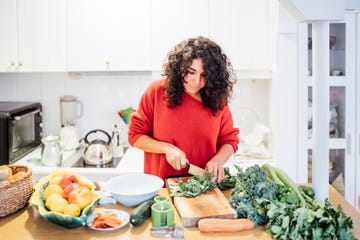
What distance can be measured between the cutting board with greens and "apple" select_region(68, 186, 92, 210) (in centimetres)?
28

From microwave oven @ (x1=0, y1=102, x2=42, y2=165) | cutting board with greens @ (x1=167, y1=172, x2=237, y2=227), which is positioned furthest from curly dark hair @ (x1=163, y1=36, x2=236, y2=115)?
microwave oven @ (x1=0, y1=102, x2=42, y2=165)

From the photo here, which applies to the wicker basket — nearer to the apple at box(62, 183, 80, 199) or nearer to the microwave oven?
the apple at box(62, 183, 80, 199)

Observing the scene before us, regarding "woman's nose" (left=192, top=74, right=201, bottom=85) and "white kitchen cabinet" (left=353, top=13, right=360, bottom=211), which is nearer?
"woman's nose" (left=192, top=74, right=201, bottom=85)

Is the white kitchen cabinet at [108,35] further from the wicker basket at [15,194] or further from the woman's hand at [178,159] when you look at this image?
the wicker basket at [15,194]

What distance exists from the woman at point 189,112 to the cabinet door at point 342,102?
91cm

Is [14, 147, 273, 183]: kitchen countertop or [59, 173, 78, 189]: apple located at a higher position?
[59, 173, 78, 189]: apple

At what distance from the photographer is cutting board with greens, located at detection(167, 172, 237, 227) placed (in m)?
1.20

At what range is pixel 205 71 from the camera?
1630mm

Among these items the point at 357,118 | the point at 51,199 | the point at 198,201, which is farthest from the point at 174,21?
the point at 51,199

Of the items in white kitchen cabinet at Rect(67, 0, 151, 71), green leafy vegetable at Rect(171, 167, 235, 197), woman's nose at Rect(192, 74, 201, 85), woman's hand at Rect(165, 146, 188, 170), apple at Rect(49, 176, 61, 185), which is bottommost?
green leafy vegetable at Rect(171, 167, 235, 197)

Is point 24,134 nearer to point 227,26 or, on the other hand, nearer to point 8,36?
point 8,36

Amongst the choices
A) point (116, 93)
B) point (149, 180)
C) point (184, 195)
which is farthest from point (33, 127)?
point (184, 195)

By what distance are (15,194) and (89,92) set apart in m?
1.73

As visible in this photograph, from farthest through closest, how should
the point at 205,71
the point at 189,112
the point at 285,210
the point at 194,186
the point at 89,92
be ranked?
1. the point at 89,92
2. the point at 189,112
3. the point at 205,71
4. the point at 194,186
5. the point at 285,210
